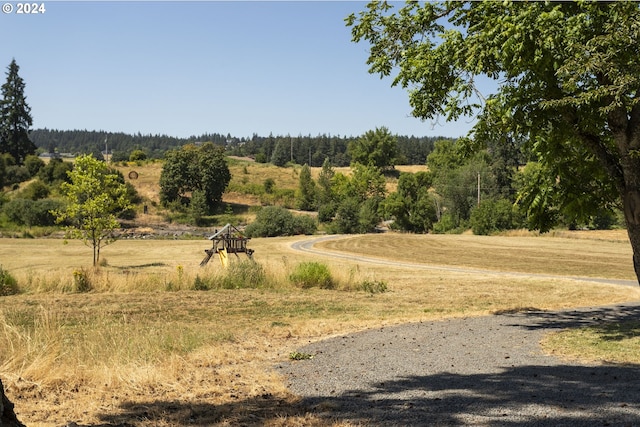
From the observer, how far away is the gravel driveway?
6.25 m

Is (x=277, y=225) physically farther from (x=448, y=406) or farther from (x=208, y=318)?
(x=448, y=406)

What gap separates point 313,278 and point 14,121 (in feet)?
345

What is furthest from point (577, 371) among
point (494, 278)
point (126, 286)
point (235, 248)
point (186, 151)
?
point (186, 151)

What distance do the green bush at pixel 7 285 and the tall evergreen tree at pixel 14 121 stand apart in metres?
99.0

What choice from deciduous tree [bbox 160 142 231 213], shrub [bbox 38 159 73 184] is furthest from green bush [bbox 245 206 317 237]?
shrub [bbox 38 159 73 184]

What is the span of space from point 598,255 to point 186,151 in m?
73.1

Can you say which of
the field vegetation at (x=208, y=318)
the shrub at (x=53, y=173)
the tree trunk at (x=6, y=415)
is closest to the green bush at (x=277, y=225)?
the field vegetation at (x=208, y=318)

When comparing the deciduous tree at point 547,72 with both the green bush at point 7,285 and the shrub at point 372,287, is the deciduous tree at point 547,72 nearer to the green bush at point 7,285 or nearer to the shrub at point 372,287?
the shrub at point 372,287

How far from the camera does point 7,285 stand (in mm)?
19812

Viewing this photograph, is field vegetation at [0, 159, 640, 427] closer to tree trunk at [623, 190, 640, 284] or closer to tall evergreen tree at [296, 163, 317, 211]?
tree trunk at [623, 190, 640, 284]

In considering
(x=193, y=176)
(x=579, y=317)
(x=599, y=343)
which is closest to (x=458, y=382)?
(x=599, y=343)

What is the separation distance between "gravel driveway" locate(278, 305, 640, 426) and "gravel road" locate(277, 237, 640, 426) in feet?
0.04

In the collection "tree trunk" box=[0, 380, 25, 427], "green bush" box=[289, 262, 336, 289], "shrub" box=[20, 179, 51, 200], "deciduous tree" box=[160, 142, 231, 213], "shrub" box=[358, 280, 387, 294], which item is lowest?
"shrub" box=[358, 280, 387, 294]

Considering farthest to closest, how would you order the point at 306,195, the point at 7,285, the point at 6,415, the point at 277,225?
1. the point at 306,195
2. the point at 277,225
3. the point at 7,285
4. the point at 6,415
